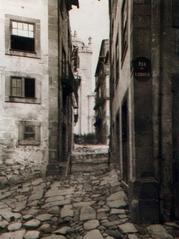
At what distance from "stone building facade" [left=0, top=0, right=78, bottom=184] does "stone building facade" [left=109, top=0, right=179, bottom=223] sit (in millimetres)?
7750

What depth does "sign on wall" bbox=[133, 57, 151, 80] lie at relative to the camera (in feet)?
23.9

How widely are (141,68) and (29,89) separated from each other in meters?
8.48

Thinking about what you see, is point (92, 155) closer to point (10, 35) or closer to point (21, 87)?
point (21, 87)

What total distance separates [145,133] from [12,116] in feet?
28.6

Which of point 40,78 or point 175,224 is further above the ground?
point 40,78

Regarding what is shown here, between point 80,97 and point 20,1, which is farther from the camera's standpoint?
point 80,97

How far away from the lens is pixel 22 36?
14.7m

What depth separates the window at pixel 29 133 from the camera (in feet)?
46.7

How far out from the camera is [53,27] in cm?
1477

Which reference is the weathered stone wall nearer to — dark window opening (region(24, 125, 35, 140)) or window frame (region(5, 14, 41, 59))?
window frame (region(5, 14, 41, 59))

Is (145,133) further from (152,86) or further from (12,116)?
(12,116)

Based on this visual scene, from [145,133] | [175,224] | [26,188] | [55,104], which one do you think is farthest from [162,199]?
[55,104]

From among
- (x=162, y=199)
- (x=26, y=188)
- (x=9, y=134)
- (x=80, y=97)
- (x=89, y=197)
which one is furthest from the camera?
(x=80, y=97)

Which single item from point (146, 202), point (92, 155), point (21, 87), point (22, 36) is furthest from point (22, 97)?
point (146, 202)
